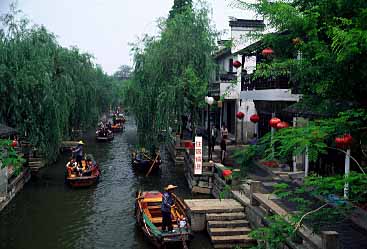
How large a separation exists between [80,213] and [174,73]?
10032 mm

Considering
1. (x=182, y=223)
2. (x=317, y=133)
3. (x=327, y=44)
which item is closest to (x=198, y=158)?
(x=182, y=223)

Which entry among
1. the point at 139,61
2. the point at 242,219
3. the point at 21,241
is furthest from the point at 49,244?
the point at 139,61

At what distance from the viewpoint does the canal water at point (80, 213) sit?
1275cm

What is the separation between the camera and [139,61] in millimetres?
24938

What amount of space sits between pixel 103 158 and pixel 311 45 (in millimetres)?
22764

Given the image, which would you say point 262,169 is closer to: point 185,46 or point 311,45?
point 185,46

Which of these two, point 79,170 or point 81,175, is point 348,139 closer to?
point 81,175

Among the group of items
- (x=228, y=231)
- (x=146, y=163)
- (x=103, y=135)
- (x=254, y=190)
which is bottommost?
(x=228, y=231)

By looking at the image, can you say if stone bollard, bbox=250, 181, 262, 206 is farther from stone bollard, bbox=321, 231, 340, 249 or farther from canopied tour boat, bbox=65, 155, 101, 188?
canopied tour boat, bbox=65, 155, 101, 188

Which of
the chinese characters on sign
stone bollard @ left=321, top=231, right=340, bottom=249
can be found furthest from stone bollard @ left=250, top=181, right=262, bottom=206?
the chinese characters on sign

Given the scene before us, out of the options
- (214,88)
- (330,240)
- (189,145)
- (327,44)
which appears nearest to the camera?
(327,44)

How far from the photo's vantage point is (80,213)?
1573 centimetres

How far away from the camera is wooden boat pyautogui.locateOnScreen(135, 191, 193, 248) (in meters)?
11.5

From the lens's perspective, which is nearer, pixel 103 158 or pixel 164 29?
pixel 164 29
